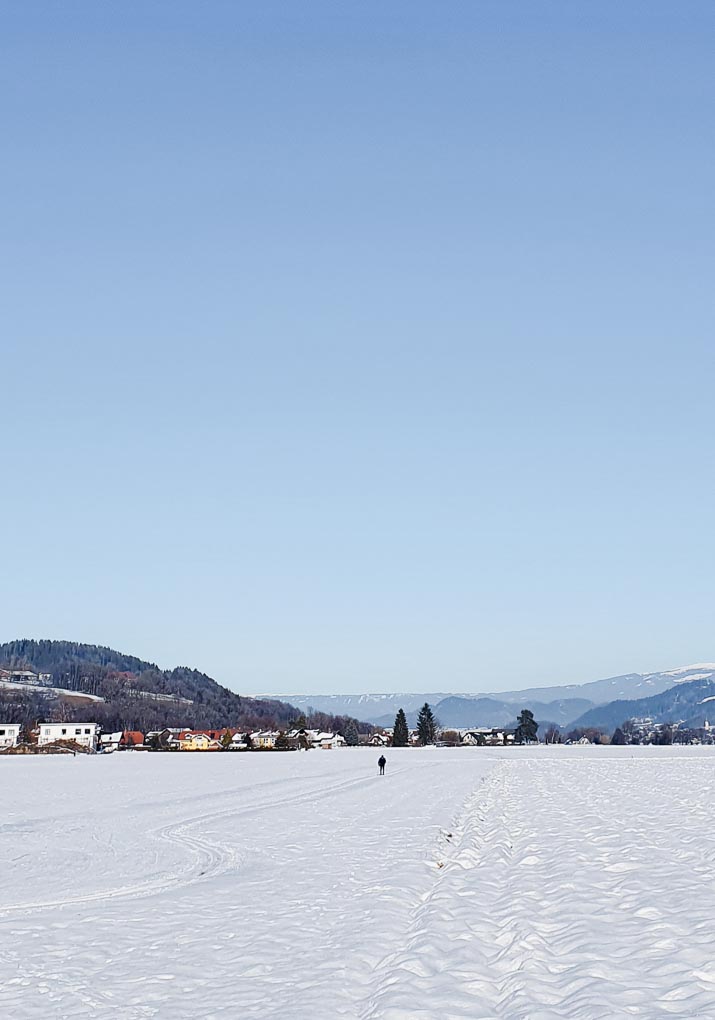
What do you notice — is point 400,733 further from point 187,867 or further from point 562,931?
point 562,931

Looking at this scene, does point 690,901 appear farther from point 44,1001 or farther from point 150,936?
point 44,1001

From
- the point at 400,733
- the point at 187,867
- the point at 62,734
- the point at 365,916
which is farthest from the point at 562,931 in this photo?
the point at 400,733

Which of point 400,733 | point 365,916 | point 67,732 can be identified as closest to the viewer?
point 365,916

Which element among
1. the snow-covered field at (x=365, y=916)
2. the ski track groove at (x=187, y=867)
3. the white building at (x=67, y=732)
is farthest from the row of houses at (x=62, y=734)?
the snow-covered field at (x=365, y=916)

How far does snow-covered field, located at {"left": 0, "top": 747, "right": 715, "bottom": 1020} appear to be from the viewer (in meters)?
9.34

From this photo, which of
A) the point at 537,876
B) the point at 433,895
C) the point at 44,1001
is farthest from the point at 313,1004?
the point at 537,876

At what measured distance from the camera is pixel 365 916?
13.1 meters

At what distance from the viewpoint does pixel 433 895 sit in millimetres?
14516

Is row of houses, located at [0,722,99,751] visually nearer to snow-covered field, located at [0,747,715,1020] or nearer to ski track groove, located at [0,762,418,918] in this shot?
ski track groove, located at [0,762,418,918]

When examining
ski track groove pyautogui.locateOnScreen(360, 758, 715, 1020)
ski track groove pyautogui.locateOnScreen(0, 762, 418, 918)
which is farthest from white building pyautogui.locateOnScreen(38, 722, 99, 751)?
ski track groove pyautogui.locateOnScreen(360, 758, 715, 1020)

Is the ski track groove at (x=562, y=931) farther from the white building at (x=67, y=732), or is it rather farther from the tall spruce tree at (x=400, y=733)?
the tall spruce tree at (x=400, y=733)

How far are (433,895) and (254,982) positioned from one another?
4.96 m

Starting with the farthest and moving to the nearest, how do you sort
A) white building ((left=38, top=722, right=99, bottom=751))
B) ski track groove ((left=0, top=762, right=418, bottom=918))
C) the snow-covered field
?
white building ((left=38, top=722, right=99, bottom=751)), ski track groove ((left=0, top=762, right=418, bottom=918)), the snow-covered field

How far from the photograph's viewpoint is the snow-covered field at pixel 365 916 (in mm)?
9336
